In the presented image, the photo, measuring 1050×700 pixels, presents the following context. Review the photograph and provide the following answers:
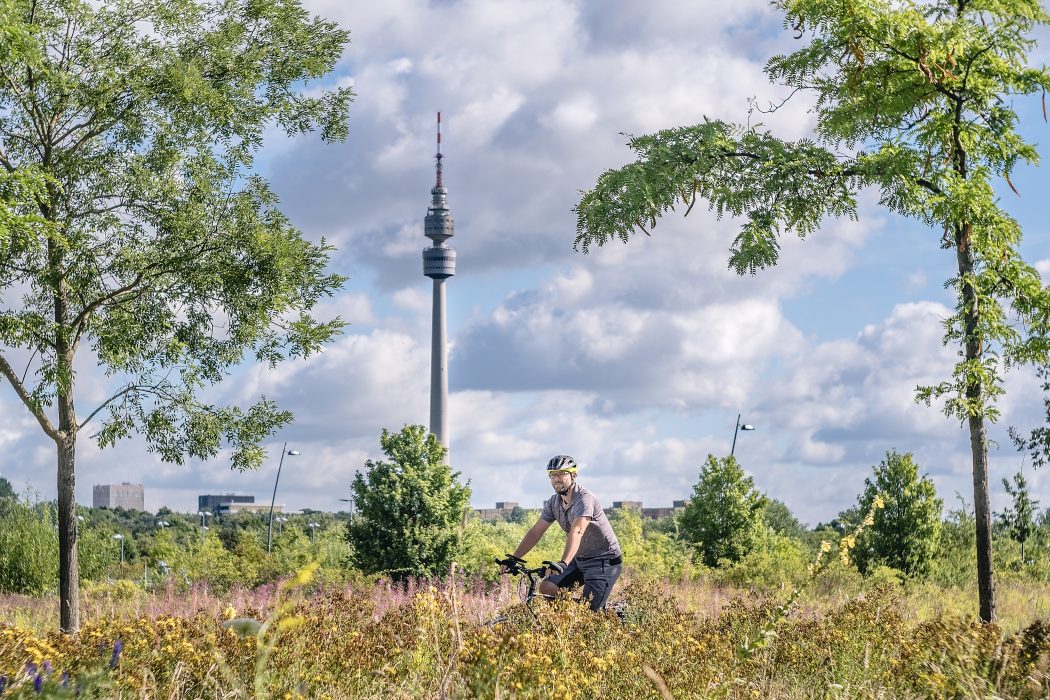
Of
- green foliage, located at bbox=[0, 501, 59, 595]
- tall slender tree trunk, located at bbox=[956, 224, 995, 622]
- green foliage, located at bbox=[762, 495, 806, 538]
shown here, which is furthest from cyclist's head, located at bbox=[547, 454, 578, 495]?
green foliage, located at bbox=[762, 495, 806, 538]

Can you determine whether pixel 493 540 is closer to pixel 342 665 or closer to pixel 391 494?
pixel 391 494

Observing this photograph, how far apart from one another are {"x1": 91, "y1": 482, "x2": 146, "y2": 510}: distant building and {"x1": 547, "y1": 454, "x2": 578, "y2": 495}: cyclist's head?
139296 millimetres

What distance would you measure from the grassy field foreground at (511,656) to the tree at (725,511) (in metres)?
13.5

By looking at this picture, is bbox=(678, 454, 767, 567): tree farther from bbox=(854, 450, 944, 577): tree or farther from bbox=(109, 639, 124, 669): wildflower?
bbox=(109, 639, 124, 669): wildflower

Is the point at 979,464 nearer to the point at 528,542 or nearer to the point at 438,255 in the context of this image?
the point at 528,542

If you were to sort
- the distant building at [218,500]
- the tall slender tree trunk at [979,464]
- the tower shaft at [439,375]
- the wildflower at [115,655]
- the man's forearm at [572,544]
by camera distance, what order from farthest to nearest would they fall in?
1. the distant building at [218,500]
2. the tower shaft at [439,375]
3. the tall slender tree trunk at [979,464]
4. the man's forearm at [572,544]
5. the wildflower at [115,655]

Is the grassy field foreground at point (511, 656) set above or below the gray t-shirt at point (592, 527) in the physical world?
below

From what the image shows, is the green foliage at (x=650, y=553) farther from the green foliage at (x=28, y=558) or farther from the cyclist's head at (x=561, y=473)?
the green foliage at (x=28, y=558)

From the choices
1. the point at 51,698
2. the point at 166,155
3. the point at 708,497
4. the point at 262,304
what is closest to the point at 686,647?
the point at 51,698

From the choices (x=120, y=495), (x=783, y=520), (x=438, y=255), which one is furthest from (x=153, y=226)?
(x=120, y=495)

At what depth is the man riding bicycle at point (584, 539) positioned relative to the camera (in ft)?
27.3

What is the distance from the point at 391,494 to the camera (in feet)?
60.2


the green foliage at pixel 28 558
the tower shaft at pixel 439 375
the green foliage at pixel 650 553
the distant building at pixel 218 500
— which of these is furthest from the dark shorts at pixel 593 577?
the distant building at pixel 218 500

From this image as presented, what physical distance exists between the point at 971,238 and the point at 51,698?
11965 millimetres
